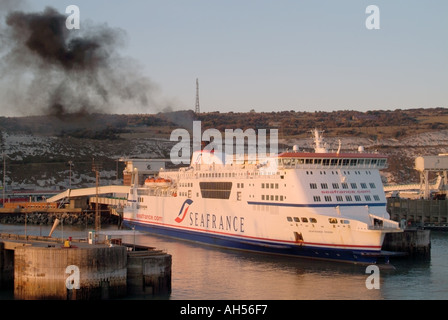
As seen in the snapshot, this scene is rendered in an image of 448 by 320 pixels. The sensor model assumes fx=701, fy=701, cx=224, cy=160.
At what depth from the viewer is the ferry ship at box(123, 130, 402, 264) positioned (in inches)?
1420

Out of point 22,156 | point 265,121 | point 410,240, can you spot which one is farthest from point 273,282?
point 265,121

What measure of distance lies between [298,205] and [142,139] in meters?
84.8

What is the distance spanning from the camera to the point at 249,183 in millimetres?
41469

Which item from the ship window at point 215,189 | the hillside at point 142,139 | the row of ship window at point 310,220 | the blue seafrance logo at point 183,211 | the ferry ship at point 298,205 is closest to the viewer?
the row of ship window at point 310,220

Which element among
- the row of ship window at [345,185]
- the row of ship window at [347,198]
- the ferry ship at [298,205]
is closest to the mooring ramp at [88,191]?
the ferry ship at [298,205]

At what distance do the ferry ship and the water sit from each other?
1018mm

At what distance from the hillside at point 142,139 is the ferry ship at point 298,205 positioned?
26.0m

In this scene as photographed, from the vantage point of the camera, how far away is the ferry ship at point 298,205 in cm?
3606

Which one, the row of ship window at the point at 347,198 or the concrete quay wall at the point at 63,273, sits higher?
the row of ship window at the point at 347,198

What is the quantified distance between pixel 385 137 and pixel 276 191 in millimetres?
90836

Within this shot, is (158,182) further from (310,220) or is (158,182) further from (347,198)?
(347,198)
